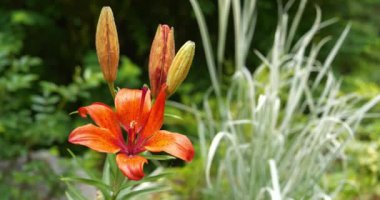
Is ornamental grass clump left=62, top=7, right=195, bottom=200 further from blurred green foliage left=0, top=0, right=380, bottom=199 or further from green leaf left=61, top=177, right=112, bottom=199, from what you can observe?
blurred green foliage left=0, top=0, right=380, bottom=199

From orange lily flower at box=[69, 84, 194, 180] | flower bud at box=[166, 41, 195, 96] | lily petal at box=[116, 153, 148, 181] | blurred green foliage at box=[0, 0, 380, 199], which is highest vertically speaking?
flower bud at box=[166, 41, 195, 96]

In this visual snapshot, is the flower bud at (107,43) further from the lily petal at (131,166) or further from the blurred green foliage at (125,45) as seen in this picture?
the blurred green foliage at (125,45)

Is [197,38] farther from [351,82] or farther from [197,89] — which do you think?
[351,82]

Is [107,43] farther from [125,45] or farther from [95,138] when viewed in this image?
[125,45]

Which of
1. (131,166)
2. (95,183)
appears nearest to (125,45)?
(95,183)

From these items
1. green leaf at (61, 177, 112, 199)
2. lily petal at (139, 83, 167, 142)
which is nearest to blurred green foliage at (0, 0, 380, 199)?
green leaf at (61, 177, 112, 199)

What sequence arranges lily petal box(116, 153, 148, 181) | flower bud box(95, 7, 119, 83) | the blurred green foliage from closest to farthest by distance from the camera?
lily petal box(116, 153, 148, 181), flower bud box(95, 7, 119, 83), the blurred green foliage
